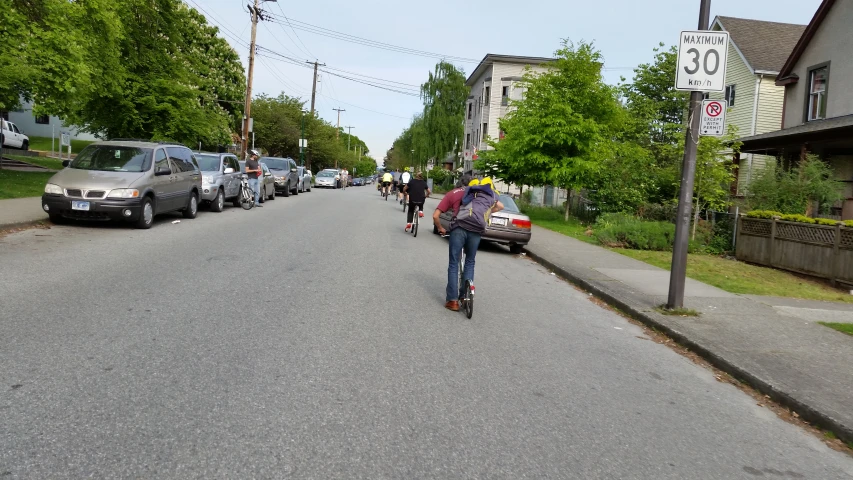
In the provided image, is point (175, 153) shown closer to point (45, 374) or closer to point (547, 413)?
point (45, 374)

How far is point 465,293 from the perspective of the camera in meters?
7.97

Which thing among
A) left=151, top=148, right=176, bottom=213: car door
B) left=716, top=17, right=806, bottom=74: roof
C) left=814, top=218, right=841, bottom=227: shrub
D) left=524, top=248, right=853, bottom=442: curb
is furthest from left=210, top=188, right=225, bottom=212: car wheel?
left=716, top=17, right=806, bottom=74: roof

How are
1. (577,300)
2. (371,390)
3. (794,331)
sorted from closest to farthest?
(371,390) → (794,331) → (577,300)

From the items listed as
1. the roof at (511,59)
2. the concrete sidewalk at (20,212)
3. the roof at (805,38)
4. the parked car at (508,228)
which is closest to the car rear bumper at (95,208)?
the concrete sidewalk at (20,212)

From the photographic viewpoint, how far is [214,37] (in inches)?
1875

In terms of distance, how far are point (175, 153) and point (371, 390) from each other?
12.6 metres

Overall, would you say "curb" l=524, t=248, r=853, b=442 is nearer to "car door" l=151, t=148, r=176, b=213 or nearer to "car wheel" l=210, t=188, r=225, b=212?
"car door" l=151, t=148, r=176, b=213

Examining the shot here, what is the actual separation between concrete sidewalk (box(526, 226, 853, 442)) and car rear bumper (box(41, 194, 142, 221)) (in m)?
8.63

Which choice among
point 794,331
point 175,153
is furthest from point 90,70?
point 794,331

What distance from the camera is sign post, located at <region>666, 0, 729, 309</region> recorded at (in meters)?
8.27

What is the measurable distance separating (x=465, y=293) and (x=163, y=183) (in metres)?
9.41

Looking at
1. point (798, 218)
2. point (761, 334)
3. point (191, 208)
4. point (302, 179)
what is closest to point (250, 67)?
point (302, 179)

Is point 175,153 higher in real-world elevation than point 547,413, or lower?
higher

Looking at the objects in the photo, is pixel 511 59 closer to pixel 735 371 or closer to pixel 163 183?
pixel 163 183
